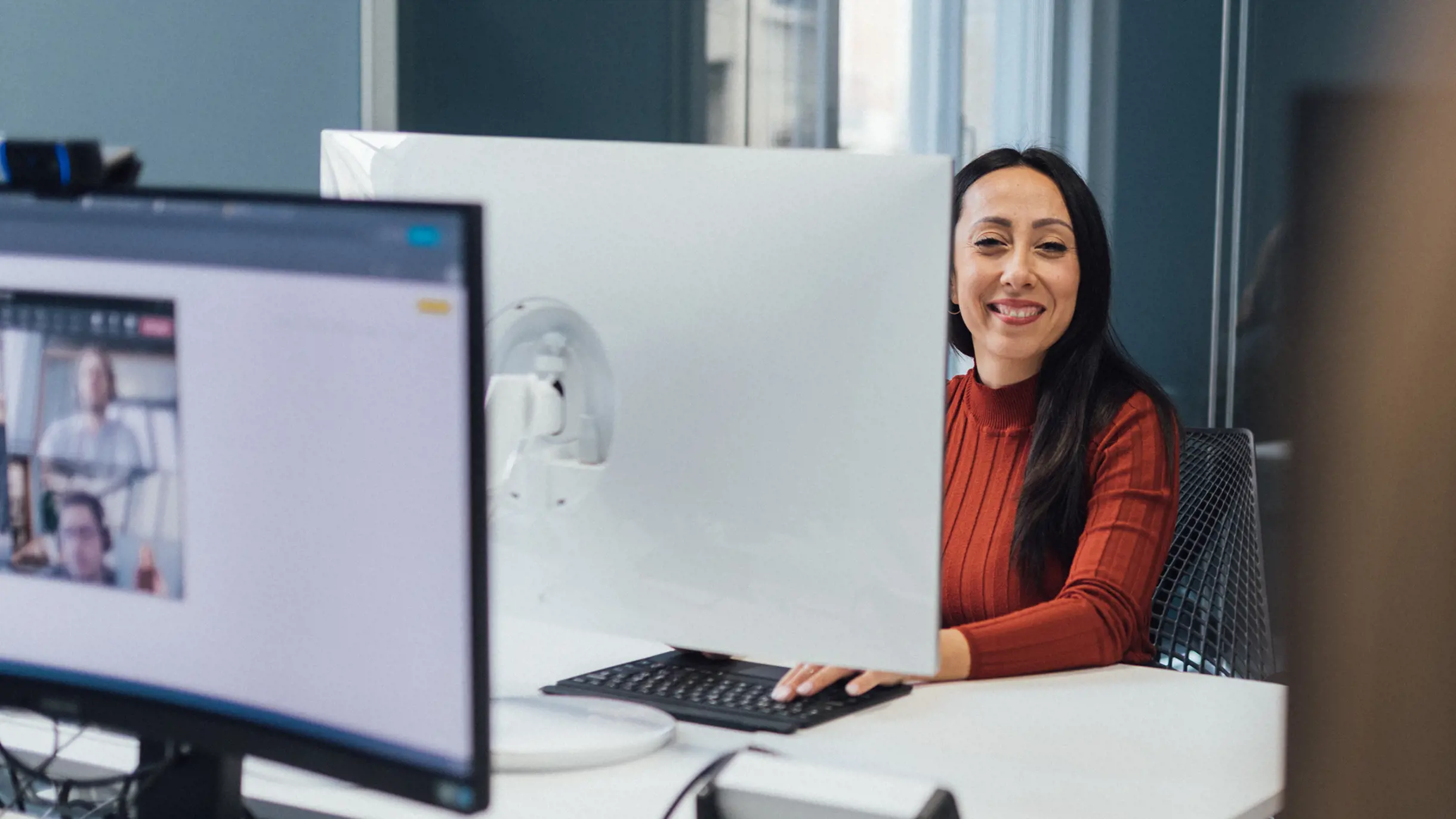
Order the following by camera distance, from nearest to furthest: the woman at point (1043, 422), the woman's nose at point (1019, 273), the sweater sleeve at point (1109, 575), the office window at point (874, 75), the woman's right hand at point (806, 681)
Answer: the woman's right hand at point (806, 681)
the sweater sleeve at point (1109, 575)
the woman at point (1043, 422)
the woman's nose at point (1019, 273)
the office window at point (874, 75)

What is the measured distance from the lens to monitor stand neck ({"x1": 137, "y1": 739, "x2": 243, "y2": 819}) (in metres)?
0.87

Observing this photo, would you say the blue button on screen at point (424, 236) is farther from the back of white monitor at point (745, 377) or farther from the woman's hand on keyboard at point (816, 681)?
the woman's hand on keyboard at point (816, 681)

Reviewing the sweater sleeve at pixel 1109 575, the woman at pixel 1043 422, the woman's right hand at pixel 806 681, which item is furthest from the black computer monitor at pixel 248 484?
the woman at pixel 1043 422

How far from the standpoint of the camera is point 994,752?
1.12m

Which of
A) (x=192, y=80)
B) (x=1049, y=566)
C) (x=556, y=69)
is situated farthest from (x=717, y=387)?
(x=556, y=69)

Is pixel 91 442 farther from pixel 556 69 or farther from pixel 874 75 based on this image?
pixel 874 75

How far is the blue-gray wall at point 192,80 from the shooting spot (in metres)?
2.40

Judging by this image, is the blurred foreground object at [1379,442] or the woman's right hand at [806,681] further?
the woman's right hand at [806,681]

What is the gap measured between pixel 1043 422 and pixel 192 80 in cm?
170

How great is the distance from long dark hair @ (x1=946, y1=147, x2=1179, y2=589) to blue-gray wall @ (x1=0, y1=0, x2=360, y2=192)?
53.5 inches

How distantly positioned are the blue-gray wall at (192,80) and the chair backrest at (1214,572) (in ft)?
5.26

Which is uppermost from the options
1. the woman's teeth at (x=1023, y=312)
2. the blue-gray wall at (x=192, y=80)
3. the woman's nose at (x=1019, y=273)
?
the blue-gray wall at (x=192, y=80)

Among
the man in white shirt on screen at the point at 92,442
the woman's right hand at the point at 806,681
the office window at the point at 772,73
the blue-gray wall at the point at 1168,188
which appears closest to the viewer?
the man in white shirt on screen at the point at 92,442

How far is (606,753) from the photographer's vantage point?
1.06m
